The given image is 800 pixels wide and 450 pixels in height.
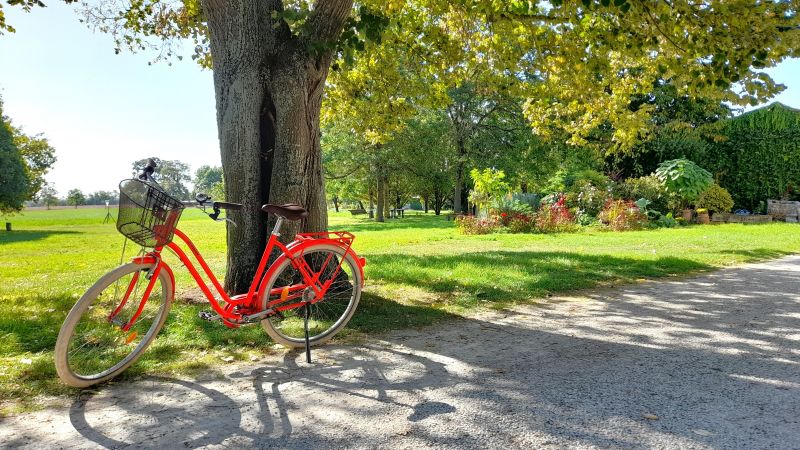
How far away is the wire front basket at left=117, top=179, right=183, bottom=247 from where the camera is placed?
3.03 meters

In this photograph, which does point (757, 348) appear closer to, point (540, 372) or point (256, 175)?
point (540, 372)

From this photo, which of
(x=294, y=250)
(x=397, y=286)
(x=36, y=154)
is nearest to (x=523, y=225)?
(x=397, y=286)

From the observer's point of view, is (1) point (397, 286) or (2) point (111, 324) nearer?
(2) point (111, 324)

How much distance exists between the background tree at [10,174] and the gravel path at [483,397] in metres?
31.6

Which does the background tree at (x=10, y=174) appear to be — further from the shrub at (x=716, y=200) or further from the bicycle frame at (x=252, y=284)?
the shrub at (x=716, y=200)

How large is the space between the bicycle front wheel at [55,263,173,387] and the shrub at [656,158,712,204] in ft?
64.0

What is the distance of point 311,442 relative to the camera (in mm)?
2379

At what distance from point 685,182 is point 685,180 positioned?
8 centimetres

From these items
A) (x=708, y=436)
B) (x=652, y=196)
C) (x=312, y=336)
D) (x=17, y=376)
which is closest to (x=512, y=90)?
(x=312, y=336)

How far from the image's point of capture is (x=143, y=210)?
305cm

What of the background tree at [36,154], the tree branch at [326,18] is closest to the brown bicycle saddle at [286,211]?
the tree branch at [326,18]

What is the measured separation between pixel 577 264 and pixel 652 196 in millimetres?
12681

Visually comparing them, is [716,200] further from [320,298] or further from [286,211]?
[286,211]

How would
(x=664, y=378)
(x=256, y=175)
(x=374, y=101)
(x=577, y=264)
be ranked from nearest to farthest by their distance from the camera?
(x=664, y=378) → (x=256, y=175) → (x=577, y=264) → (x=374, y=101)
